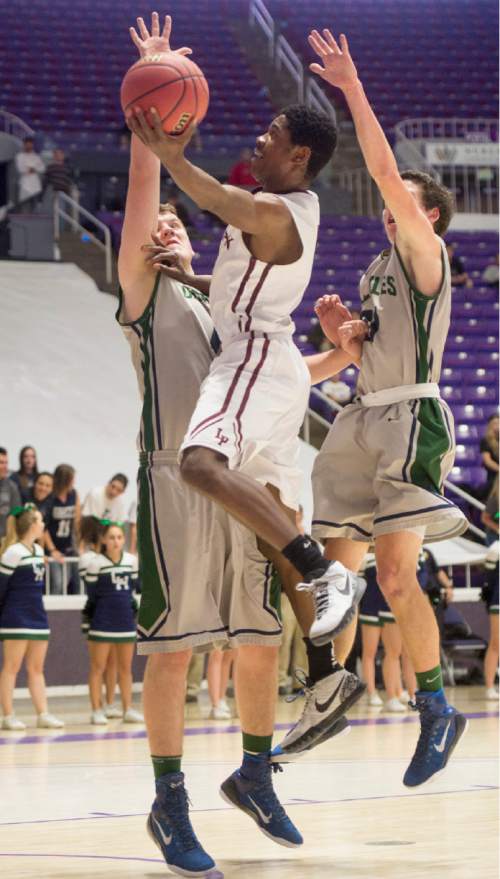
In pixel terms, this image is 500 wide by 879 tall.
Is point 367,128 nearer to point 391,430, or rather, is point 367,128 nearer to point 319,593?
point 391,430

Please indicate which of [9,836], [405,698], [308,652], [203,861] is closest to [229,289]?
[308,652]

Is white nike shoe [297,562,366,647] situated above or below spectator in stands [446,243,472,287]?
below

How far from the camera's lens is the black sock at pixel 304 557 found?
4430 mm

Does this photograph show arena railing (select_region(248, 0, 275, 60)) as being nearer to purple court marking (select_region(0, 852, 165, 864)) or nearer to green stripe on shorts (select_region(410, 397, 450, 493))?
green stripe on shorts (select_region(410, 397, 450, 493))

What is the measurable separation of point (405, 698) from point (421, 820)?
21.7 feet

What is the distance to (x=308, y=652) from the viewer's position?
463 centimetres

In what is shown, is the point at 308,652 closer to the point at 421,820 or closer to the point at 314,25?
the point at 421,820

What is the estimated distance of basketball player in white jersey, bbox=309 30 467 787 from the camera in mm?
4930

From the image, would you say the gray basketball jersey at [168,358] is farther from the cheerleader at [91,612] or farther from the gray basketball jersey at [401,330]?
the cheerleader at [91,612]

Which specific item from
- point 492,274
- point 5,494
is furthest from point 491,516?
point 492,274

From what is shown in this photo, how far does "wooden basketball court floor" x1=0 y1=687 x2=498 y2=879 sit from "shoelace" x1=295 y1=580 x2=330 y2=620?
0.91 m

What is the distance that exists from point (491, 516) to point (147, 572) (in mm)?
9548

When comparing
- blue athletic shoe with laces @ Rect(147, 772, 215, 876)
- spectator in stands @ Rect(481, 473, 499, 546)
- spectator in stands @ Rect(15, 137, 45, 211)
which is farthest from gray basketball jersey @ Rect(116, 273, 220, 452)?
spectator in stands @ Rect(15, 137, 45, 211)

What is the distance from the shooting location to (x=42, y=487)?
503 inches
